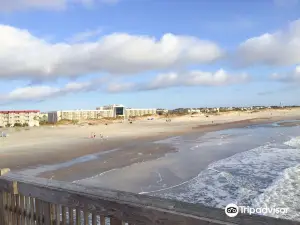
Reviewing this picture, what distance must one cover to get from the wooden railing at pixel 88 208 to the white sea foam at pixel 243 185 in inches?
209

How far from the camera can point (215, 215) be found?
200cm

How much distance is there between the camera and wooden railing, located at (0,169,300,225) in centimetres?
203

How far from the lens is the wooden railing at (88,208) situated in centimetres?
203

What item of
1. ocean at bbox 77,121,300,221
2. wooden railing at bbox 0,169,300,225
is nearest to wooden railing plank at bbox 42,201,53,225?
wooden railing at bbox 0,169,300,225

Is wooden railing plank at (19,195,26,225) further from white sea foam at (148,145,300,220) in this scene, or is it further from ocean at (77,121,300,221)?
white sea foam at (148,145,300,220)

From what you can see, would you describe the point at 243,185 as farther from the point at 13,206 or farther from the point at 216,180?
the point at 13,206

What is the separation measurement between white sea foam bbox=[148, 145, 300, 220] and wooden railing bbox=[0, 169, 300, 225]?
5304mm

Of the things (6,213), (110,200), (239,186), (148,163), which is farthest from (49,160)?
(110,200)

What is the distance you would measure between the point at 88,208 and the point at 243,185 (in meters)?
8.11

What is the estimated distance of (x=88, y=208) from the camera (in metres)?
2.64

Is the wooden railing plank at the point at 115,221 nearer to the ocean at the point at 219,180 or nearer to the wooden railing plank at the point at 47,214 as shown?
the wooden railing plank at the point at 47,214

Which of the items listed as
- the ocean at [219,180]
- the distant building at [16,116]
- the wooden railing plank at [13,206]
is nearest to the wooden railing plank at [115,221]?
the wooden railing plank at [13,206]

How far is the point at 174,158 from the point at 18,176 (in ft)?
44.6

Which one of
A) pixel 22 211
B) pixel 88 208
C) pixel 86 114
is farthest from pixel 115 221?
pixel 86 114
